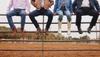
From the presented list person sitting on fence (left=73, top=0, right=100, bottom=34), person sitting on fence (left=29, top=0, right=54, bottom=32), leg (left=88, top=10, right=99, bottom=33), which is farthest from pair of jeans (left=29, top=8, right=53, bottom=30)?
leg (left=88, top=10, right=99, bottom=33)

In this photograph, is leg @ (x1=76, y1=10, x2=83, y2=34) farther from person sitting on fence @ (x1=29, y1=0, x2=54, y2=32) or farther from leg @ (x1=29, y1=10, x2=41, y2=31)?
leg @ (x1=29, y1=10, x2=41, y2=31)

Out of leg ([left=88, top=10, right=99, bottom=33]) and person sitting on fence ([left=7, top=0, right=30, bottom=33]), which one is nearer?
person sitting on fence ([left=7, top=0, right=30, bottom=33])

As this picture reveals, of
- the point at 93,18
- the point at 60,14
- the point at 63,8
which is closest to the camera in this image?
the point at 60,14

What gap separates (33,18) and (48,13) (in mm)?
384

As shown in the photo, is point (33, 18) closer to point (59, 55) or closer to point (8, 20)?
point (8, 20)

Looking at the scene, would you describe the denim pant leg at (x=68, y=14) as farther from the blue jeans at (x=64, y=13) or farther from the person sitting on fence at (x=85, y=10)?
the person sitting on fence at (x=85, y=10)

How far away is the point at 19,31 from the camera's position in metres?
11.9

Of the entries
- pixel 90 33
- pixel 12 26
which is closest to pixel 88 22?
pixel 90 33

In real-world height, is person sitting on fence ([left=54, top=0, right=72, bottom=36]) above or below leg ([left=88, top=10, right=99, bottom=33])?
above

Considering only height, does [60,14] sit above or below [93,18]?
above

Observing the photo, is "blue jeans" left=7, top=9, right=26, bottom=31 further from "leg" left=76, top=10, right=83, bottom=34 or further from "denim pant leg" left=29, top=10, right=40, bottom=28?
"leg" left=76, top=10, right=83, bottom=34

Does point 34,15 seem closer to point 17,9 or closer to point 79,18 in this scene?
point 17,9

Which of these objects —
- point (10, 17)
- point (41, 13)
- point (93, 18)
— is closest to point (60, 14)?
point (41, 13)

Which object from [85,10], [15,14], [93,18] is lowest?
[93,18]
